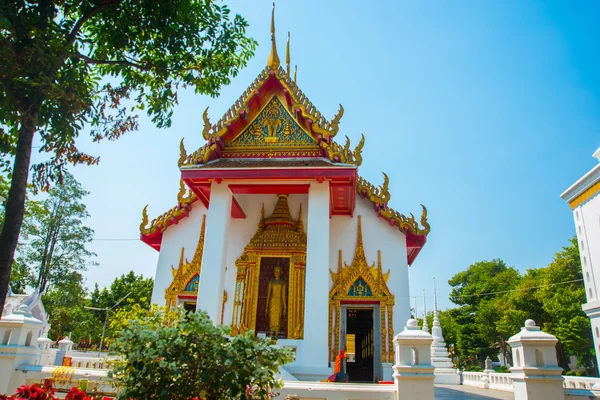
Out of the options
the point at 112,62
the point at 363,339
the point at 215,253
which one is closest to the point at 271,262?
the point at 215,253

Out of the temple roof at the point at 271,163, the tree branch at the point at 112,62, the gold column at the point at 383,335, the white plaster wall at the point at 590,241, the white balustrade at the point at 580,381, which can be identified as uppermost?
the temple roof at the point at 271,163

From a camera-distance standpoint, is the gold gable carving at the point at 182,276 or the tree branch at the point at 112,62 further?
the gold gable carving at the point at 182,276

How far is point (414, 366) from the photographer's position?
4.57 meters

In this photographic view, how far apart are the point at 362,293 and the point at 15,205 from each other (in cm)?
730

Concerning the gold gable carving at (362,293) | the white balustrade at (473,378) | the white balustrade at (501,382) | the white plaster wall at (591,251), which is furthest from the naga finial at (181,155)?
the white balustrade at (473,378)

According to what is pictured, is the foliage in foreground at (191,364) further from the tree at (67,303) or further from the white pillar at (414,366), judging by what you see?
the tree at (67,303)

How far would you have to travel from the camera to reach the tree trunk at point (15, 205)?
163 inches

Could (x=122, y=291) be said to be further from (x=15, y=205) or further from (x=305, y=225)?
(x=15, y=205)

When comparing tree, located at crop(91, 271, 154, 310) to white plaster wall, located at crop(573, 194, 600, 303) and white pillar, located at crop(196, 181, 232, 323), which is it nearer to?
white pillar, located at crop(196, 181, 232, 323)

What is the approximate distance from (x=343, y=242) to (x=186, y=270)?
376cm

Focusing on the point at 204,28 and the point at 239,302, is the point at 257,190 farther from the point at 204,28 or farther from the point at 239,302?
the point at 204,28

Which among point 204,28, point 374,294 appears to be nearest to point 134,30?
point 204,28

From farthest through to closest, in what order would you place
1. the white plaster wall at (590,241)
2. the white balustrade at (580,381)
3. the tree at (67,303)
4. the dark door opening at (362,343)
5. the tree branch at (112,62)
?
the tree at (67,303) → the dark door opening at (362,343) → the white balustrade at (580,381) → the tree branch at (112,62) → the white plaster wall at (590,241)

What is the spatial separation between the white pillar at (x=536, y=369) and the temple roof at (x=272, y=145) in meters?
4.76
